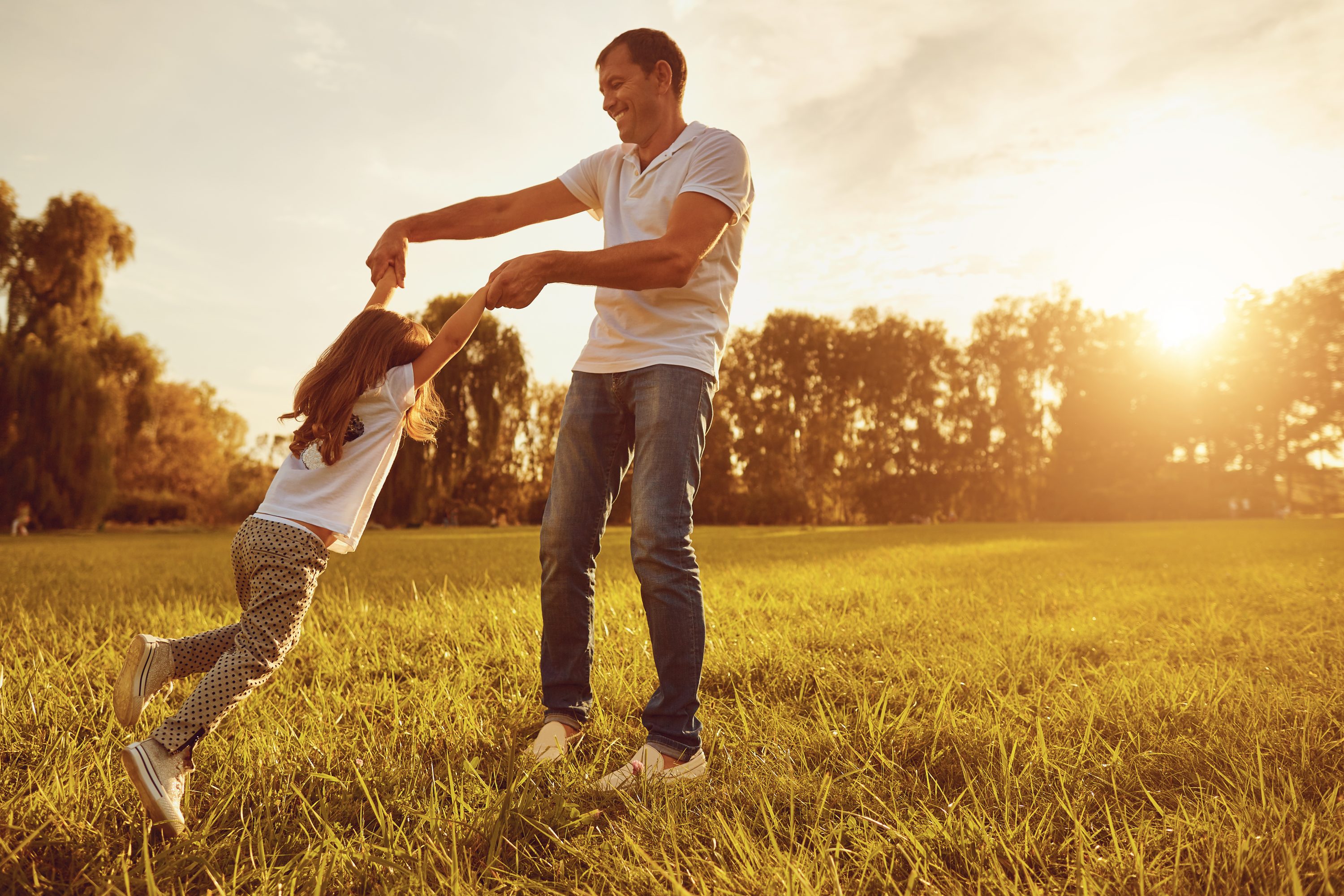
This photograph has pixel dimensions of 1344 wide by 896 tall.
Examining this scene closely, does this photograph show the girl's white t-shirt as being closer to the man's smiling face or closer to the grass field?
the grass field

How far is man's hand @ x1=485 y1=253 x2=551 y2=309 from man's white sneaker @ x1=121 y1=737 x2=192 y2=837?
52.7 inches

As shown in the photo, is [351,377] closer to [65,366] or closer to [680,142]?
[680,142]

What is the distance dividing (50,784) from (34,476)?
26.0 meters

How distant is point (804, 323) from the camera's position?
126 ft

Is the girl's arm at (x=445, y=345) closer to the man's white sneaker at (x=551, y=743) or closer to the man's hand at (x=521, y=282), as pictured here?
the man's hand at (x=521, y=282)

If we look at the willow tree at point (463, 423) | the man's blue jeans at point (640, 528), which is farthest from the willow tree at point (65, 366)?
the man's blue jeans at point (640, 528)

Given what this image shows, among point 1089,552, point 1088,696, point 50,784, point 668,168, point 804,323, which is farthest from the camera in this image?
point 804,323

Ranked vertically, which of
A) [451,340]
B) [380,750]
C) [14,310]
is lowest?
[380,750]

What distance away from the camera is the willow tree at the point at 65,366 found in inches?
874

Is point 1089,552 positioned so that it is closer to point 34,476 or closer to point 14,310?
point 34,476

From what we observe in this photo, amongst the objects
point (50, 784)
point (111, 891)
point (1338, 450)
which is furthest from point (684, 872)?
point (1338, 450)

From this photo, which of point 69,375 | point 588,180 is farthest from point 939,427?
point 588,180

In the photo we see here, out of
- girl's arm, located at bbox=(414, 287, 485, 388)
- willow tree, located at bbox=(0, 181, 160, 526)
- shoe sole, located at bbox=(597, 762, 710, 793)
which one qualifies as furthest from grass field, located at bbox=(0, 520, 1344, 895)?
willow tree, located at bbox=(0, 181, 160, 526)

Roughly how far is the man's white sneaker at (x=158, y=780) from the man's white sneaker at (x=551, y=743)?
844 millimetres
